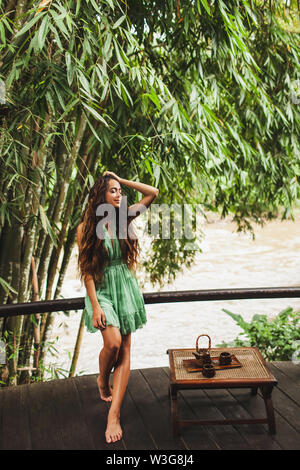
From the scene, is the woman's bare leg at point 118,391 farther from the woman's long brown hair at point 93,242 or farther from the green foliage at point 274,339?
the green foliage at point 274,339

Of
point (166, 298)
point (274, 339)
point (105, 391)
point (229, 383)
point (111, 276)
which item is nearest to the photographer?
point (229, 383)

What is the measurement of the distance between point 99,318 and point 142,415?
1.86 ft

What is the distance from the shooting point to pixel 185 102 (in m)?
2.95

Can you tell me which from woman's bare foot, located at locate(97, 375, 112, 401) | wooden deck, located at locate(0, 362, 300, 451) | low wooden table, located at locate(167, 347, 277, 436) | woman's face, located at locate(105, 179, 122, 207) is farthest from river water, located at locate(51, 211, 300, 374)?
woman's face, located at locate(105, 179, 122, 207)

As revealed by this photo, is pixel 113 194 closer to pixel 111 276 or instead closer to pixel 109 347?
pixel 111 276

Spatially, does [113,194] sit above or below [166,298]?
above

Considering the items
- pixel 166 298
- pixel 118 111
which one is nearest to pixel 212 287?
pixel 166 298

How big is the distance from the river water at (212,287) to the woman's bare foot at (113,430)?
3.86 metres

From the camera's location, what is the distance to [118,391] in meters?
2.08

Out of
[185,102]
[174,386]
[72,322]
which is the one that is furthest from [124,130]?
[72,322]

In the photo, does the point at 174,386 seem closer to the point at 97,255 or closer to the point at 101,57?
the point at 97,255

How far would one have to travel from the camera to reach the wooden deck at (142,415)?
1971 mm

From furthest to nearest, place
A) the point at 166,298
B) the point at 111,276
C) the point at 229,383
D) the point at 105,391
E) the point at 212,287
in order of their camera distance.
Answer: the point at 212,287 < the point at 166,298 < the point at 105,391 < the point at 111,276 < the point at 229,383
